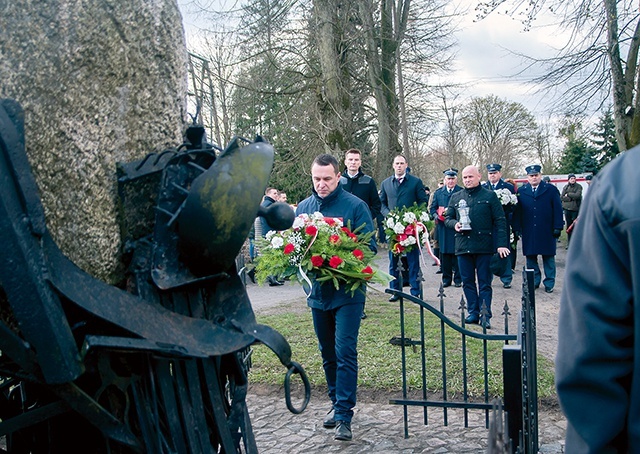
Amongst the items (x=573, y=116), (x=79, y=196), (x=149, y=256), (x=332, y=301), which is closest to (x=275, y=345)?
(x=149, y=256)

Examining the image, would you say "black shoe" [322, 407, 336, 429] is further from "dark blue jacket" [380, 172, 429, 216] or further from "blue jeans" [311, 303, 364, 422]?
"dark blue jacket" [380, 172, 429, 216]

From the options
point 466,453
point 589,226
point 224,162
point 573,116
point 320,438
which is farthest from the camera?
point 573,116

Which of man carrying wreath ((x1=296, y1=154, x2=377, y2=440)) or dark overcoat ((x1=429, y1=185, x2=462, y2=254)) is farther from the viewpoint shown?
dark overcoat ((x1=429, y1=185, x2=462, y2=254))

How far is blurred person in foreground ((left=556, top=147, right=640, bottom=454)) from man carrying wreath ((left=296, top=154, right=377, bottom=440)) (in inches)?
127

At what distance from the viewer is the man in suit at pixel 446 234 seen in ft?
37.9

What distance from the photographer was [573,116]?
46.8 feet

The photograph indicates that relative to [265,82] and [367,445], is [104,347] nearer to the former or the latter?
[367,445]

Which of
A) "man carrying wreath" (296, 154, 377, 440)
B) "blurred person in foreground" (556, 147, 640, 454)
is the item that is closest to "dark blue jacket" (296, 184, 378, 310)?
"man carrying wreath" (296, 154, 377, 440)

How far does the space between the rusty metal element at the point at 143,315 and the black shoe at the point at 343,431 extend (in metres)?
2.50

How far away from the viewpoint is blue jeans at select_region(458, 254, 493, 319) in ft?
27.8

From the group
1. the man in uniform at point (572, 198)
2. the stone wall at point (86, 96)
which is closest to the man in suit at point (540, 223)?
the man in uniform at point (572, 198)

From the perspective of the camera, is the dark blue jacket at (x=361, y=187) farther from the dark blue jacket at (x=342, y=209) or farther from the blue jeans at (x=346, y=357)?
the blue jeans at (x=346, y=357)

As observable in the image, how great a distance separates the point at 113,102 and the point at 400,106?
17.4 meters

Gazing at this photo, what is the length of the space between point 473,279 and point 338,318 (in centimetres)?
421
